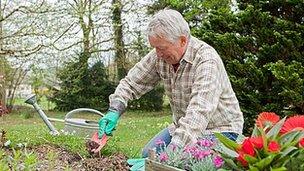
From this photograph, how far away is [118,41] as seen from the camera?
57.3 feet

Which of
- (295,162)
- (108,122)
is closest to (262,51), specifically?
(108,122)

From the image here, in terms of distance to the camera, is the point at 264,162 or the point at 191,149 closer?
the point at 264,162

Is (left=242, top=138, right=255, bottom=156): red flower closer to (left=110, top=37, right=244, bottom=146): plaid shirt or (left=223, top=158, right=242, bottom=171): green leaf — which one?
(left=223, top=158, right=242, bottom=171): green leaf

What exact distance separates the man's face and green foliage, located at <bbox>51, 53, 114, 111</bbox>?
47.3 ft

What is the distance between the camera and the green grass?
16.7 ft

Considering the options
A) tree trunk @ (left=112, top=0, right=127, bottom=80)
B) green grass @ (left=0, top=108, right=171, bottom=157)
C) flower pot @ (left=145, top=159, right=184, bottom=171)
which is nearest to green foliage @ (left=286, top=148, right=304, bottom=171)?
flower pot @ (left=145, top=159, right=184, bottom=171)

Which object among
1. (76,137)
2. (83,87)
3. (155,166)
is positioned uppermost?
(155,166)

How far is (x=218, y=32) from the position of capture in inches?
280

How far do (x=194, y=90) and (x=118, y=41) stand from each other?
14.7m

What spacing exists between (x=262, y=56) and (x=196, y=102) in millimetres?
4130

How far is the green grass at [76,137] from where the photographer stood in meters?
5.09

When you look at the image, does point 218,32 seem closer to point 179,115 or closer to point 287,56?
point 287,56

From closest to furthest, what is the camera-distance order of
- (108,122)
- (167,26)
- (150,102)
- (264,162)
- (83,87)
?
1. (264,162)
2. (167,26)
3. (108,122)
4. (83,87)
5. (150,102)

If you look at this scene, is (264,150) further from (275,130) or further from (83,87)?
(83,87)
